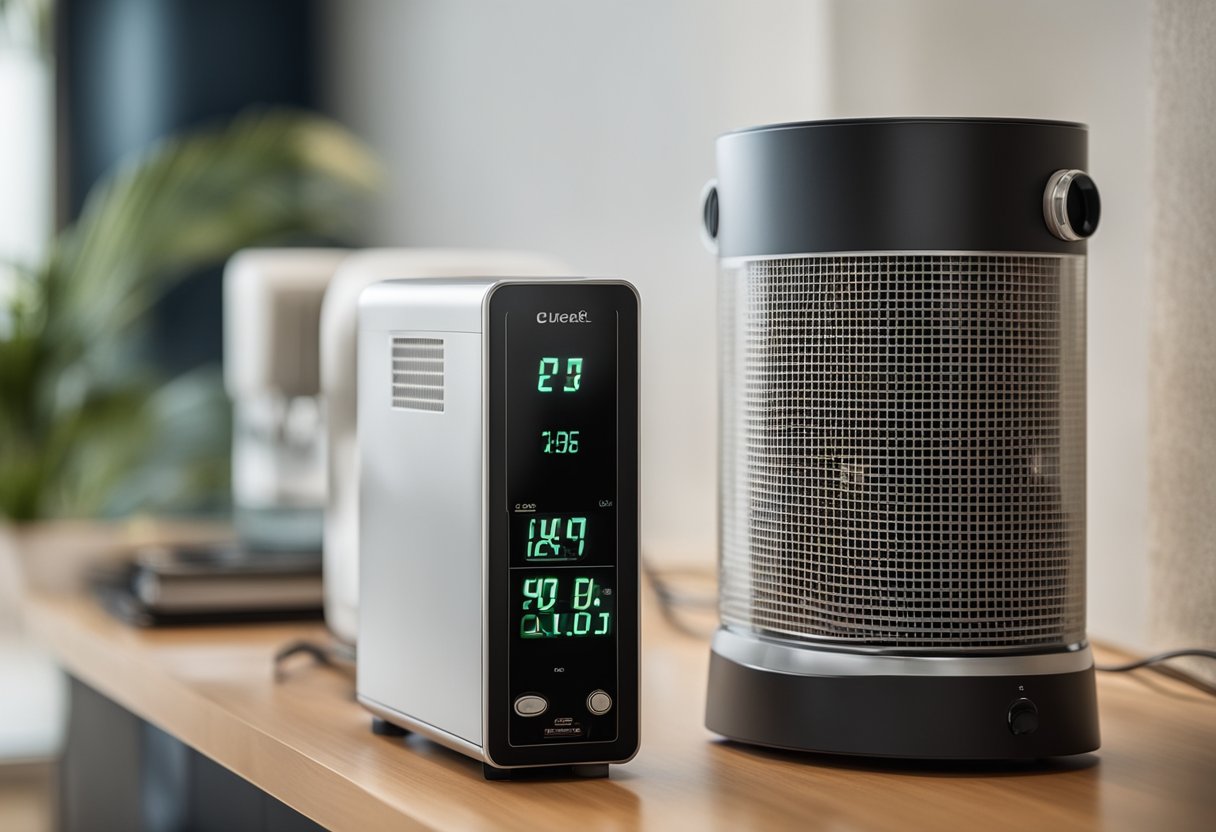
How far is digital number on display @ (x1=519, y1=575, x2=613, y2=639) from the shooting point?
0.77 meters

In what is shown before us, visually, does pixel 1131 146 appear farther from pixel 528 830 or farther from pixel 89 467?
pixel 89 467

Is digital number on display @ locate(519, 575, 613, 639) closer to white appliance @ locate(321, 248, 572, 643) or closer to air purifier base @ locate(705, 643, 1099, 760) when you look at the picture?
air purifier base @ locate(705, 643, 1099, 760)

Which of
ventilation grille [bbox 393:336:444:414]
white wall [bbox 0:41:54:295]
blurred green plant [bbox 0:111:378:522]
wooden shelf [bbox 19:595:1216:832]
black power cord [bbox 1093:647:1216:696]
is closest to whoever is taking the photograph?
wooden shelf [bbox 19:595:1216:832]

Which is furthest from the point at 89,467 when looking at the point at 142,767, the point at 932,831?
the point at 932,831

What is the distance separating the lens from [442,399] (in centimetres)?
80

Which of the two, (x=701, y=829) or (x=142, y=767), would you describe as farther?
(x=142, y=767)

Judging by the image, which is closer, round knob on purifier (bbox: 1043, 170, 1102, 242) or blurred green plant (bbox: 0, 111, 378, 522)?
round knob on purifier (bbox: 1043, 170, 1102, 242)

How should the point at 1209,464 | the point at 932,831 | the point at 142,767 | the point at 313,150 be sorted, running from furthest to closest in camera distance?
the point at 313,150, the point at 142,767, the point at 1209,464, the point at 932,831

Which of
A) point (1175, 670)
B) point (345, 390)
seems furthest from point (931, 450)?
point (345, 390)

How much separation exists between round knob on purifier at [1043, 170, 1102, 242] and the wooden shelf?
0.27 m

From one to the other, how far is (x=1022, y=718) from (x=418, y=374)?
0.35m

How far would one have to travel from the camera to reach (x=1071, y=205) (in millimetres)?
809

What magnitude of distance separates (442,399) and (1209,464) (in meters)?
0.51

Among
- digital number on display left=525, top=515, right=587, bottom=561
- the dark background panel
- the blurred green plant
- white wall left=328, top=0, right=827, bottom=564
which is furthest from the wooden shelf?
the dark background panel
